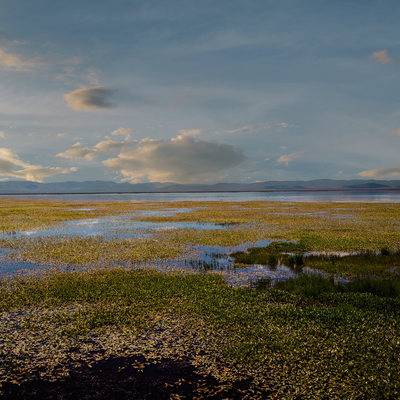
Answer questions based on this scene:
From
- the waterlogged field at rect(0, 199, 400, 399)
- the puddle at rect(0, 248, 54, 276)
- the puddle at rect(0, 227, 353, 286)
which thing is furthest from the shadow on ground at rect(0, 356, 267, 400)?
the puddle at rect(0, 248, 54, 276)

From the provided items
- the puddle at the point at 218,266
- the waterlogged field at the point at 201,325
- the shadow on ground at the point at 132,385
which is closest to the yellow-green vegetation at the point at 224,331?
the waterlogged field at the point at 201,325

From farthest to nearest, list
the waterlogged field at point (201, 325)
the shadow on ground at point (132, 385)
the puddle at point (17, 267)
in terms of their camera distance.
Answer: the puddle at point (17, 267), the waterlogged field at point (201, 325), the shadow on ground at point (132, 385)

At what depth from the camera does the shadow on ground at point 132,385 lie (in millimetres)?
10484

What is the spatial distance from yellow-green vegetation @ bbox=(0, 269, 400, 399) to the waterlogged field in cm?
5

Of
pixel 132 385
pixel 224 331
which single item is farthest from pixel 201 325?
pixel 132 385

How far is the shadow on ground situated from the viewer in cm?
1048

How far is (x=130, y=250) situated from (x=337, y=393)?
24.1m

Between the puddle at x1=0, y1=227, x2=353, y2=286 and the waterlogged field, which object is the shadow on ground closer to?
the waterlogged field

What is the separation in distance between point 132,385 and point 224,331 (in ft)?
14.9

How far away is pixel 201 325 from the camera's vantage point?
15.3 metres

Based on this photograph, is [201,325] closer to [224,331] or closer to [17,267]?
[224,331]

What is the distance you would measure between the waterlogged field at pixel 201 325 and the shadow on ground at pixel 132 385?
0.05 metres

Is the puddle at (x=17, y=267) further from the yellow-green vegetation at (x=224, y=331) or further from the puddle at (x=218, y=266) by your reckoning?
the yellow-green vegetation at (x=224, y=331)

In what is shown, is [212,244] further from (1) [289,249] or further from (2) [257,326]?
(2) [257,326]
